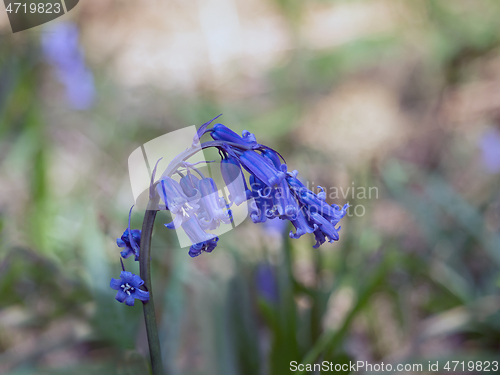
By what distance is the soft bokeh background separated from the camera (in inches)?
74.1

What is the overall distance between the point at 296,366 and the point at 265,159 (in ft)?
3.33

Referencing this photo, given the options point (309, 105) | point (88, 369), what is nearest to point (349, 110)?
point (309, 105)

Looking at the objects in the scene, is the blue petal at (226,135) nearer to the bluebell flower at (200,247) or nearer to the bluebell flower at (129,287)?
Result: the bluebell flower at (200,247)

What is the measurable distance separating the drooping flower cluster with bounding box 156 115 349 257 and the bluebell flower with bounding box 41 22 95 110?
123 inches

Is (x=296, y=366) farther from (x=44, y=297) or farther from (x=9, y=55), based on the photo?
(x=9, y=55)

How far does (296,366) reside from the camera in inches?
59.0

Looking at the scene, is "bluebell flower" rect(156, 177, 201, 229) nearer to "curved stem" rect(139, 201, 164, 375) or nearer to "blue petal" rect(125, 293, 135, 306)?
"curved stem" rect(139, 201, 164, 375)

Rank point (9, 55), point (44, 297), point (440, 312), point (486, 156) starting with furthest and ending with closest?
point (486, 156), point (9, 55), point (440, 312), point (44, 297)

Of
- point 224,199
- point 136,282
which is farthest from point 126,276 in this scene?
point 224,199

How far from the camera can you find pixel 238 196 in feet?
2.68

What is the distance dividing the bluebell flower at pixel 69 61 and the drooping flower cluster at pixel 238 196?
3.12 metres

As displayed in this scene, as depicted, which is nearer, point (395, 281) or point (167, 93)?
point (395, 281)

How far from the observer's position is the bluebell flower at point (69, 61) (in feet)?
10.8

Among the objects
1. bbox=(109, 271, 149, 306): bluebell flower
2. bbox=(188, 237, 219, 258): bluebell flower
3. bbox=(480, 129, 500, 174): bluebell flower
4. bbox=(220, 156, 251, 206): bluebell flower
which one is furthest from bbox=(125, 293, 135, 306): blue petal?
bbox=(480, 129, 500, 174): bluebell flower
